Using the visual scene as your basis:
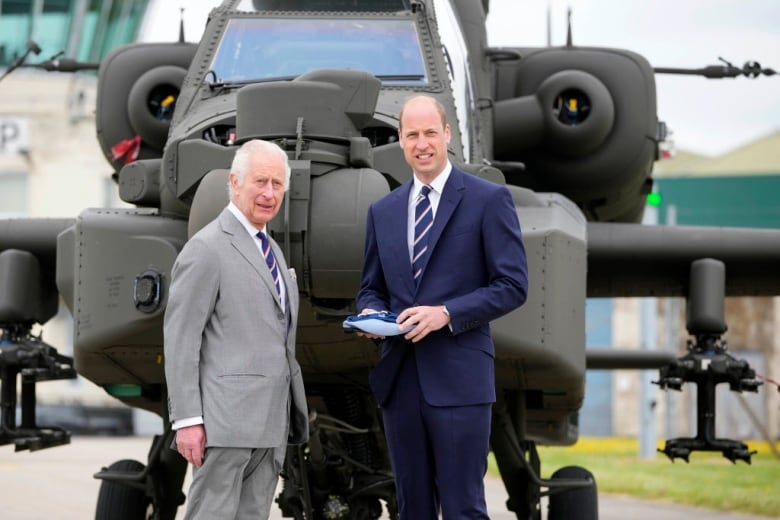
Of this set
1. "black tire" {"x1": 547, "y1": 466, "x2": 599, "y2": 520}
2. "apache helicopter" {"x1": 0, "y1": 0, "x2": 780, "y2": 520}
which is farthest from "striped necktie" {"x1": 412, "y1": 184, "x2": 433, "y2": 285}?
"black tire" {"x1": 547, "y1": 466, "x2": 599, "y2": 520}

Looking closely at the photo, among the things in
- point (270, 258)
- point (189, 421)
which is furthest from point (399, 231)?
point (189, 421)

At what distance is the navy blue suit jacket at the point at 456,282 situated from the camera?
485cm

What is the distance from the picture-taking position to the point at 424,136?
4953mm

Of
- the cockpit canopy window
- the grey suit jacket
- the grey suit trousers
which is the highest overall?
A: the cockpit canopy window

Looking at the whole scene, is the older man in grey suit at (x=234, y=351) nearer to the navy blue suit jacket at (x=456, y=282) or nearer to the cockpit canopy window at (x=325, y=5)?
the navy blue suit jacket at (x=456, y=282)

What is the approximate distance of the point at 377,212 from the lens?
16.8ft

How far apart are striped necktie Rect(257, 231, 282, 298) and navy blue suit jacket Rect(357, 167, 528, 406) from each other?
30 cm

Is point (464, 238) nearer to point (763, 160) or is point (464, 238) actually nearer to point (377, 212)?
point (377, 212)

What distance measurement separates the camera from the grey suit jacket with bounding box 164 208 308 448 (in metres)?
4.94

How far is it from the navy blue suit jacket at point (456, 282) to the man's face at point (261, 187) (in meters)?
0.36

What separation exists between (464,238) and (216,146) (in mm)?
1852

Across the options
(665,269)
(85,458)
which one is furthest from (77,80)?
(665,269)

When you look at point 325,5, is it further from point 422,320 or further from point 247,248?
point 422,320

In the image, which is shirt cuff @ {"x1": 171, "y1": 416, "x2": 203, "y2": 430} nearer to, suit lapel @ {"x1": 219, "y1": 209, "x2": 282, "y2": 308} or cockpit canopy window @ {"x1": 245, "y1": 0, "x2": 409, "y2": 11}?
suit lapel @ {"x1": 219, "y1": 209, "x2": 282, "y2": 308}
